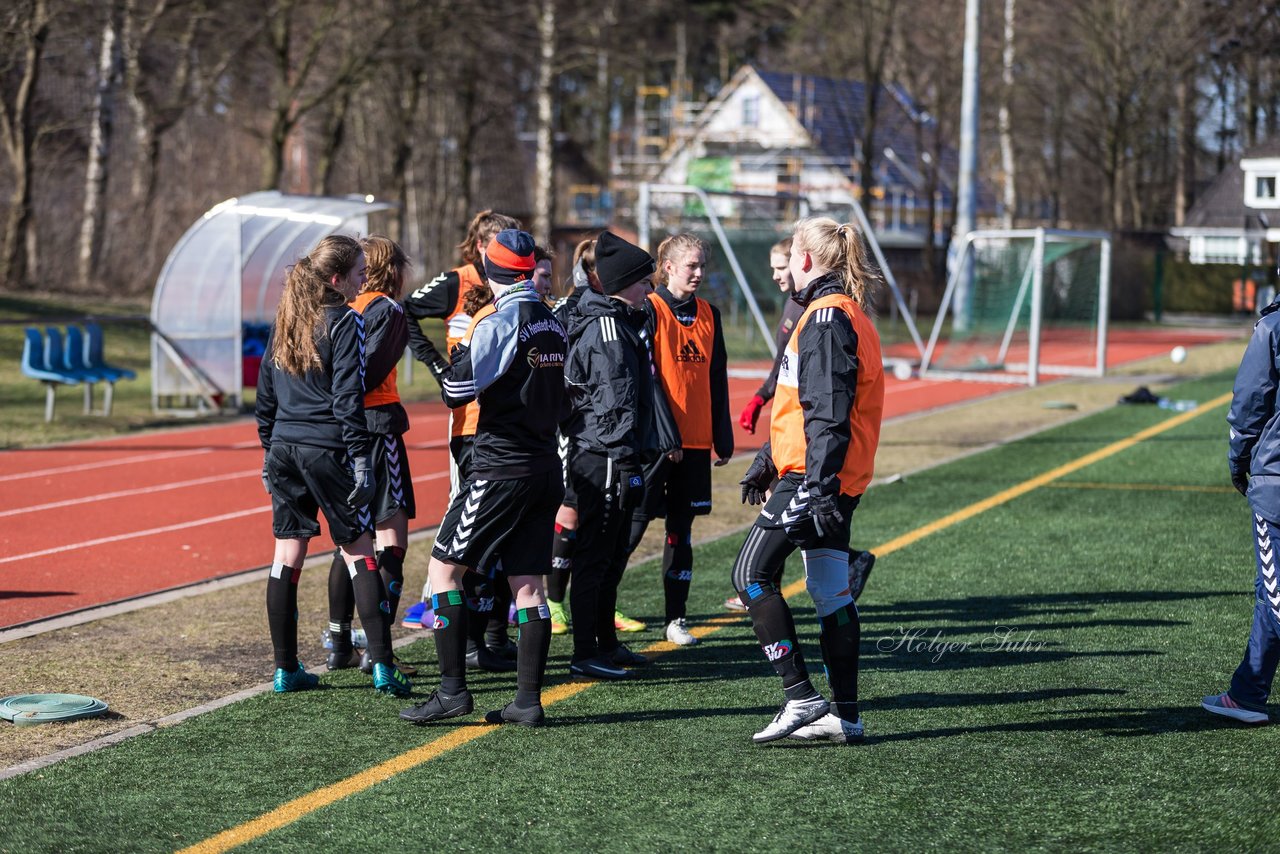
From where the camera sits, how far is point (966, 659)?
6613 millimetres

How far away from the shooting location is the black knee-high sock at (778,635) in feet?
17.2

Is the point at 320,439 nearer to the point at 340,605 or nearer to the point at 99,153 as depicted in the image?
the point at 340,605

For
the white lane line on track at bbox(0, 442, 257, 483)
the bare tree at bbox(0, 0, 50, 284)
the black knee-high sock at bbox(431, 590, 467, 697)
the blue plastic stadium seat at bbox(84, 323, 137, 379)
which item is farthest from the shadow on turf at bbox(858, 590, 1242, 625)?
the bare tree at bbox(0, 0, 50, 284)

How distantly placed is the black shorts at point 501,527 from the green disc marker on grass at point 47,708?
5.04 feet

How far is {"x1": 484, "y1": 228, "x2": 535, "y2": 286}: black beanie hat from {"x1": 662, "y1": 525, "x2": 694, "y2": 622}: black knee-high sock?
1891 mm

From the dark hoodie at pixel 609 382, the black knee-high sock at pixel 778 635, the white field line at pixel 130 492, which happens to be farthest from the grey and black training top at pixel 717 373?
the white field line at pixel 130 492

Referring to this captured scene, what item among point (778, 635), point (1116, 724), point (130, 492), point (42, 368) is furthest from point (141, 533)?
point (42, 368)

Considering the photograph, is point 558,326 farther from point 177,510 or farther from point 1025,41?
point 1025,41

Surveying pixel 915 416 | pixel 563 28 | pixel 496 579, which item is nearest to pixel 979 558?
pixel 496 579

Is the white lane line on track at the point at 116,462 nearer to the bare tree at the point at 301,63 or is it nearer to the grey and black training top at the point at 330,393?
the grey and black training top at the point at 330,393

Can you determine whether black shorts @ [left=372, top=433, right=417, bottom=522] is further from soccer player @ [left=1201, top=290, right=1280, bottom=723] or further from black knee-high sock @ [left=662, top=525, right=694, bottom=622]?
soccer player @ [left=1201, top=290, right=1280, bottom=723]

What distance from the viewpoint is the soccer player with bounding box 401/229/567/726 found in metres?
5.39

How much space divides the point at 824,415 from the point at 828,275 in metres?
0.59

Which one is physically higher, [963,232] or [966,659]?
[963,232]
